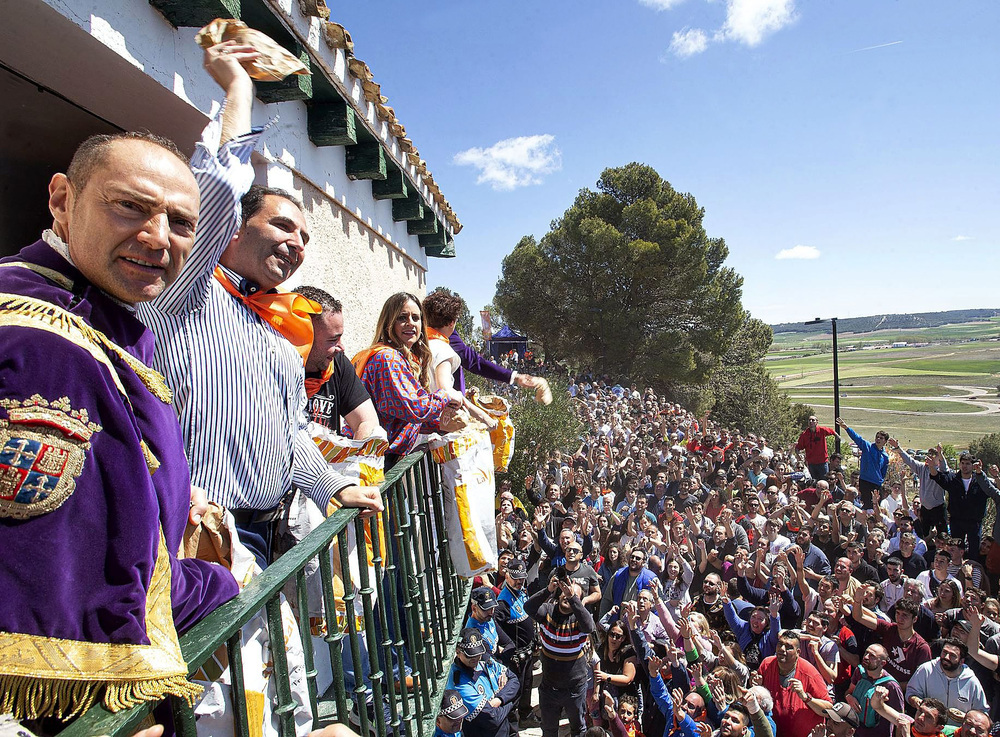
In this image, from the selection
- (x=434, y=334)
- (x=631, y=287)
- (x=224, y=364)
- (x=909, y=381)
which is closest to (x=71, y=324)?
(x=224, y=364)

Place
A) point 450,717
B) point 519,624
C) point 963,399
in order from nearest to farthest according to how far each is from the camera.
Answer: point 450,717 → point 519,624 → point 963,399

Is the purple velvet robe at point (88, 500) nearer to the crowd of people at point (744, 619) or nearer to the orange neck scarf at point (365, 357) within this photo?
the orange neck scarf at point (365, 357)

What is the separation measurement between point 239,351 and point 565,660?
4.69 meters

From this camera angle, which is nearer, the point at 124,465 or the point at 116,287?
the point at 124,465

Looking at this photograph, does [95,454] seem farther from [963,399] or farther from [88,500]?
[963,399]

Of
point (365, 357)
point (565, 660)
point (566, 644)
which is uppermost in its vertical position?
point (365, 357)

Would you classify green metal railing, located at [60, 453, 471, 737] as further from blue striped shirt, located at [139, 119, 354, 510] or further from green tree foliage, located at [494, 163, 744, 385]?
green tree foliage, located at [494, 163, 744, 385]

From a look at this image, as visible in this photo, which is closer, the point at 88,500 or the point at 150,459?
the point at 88,500

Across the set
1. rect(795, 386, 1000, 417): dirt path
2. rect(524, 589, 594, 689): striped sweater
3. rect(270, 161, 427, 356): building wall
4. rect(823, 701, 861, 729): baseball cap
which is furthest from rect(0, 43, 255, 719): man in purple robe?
rect(795, 386, 1000, 417): dirt path

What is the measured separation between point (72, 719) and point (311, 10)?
3604 millimetres

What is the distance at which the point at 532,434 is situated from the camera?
1198 centimetres

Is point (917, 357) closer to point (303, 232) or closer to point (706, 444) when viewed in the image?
point (706, 444)

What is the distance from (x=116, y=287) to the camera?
41.8 inches

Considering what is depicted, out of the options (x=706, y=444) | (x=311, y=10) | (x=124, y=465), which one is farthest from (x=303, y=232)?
(x=706, y=444)
